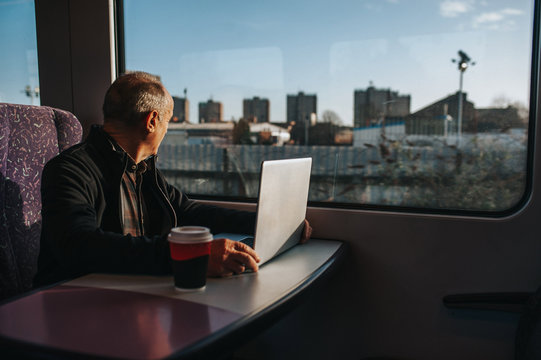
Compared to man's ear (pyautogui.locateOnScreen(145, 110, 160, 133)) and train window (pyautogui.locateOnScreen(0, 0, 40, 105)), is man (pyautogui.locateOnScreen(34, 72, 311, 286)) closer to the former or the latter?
man's ear (pyautogui.locateOnScreen(145, 110, 160, 133))

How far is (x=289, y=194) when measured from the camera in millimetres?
1361

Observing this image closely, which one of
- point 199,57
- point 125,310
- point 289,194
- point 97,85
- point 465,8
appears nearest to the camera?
point 125,310

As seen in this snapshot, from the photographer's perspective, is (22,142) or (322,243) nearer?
(22,142)

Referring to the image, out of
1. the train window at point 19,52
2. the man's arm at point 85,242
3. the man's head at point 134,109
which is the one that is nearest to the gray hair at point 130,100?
the man's head at point 134,109

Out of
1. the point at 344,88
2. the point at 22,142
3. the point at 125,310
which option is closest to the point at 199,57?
the point at 344,88

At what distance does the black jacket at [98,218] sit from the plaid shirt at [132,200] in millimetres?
43

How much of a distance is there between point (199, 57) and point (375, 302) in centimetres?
139

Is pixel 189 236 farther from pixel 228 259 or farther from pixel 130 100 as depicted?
pixel 130 100

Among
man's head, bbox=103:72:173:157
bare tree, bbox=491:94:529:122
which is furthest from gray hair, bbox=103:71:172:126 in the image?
bare tree, bbox=491:94:529:122

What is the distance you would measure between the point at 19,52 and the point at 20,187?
1.13 metres

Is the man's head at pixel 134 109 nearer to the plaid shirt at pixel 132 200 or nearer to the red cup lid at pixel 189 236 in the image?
the plaid shirt at pixel 132 200

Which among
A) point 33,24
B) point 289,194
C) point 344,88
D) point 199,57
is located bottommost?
point 289,194

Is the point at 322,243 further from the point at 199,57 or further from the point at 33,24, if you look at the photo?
the point at 33,24

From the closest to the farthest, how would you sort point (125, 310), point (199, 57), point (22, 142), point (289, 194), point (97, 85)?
1. point (125, 310)
2. point (289, 194)
3. point (22, 142)
4. point (199, 57)
5. point (97, 85)
